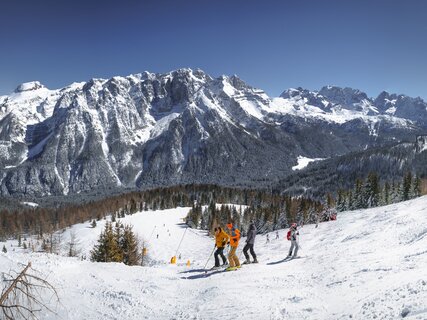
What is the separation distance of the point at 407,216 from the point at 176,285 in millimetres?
23234

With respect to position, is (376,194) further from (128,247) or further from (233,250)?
(233,250)

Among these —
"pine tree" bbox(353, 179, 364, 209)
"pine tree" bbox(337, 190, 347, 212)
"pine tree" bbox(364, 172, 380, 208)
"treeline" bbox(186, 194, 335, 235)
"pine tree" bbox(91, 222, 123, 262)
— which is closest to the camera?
"pine tree" bbox(91, 222, 123, 262)

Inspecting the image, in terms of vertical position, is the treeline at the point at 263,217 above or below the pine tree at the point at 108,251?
below

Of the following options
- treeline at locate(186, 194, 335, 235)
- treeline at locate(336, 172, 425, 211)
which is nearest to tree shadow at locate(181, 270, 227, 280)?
treeline at locate(186, 194, 335, 235)

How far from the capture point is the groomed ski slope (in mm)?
15023

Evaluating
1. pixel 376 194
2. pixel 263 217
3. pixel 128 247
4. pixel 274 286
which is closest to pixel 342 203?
pixel 376 194

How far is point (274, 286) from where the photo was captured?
64.8 ft

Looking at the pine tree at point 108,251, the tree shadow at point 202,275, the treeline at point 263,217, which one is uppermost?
the tree shadow at point 202,275

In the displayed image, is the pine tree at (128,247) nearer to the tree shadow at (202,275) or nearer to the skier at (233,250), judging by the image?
the tree shadow at (202,275)

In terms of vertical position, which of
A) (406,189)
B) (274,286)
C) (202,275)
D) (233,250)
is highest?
(406,189)

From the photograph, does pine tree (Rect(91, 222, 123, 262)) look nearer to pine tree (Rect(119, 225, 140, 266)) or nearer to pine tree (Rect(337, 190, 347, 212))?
pine tree (Rect(119, 225, 140, 266))

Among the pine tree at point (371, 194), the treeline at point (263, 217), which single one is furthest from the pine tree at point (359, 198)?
the treeline at point (263, 217)

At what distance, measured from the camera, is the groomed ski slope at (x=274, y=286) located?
591 inches

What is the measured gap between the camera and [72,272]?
2292 centimetres
